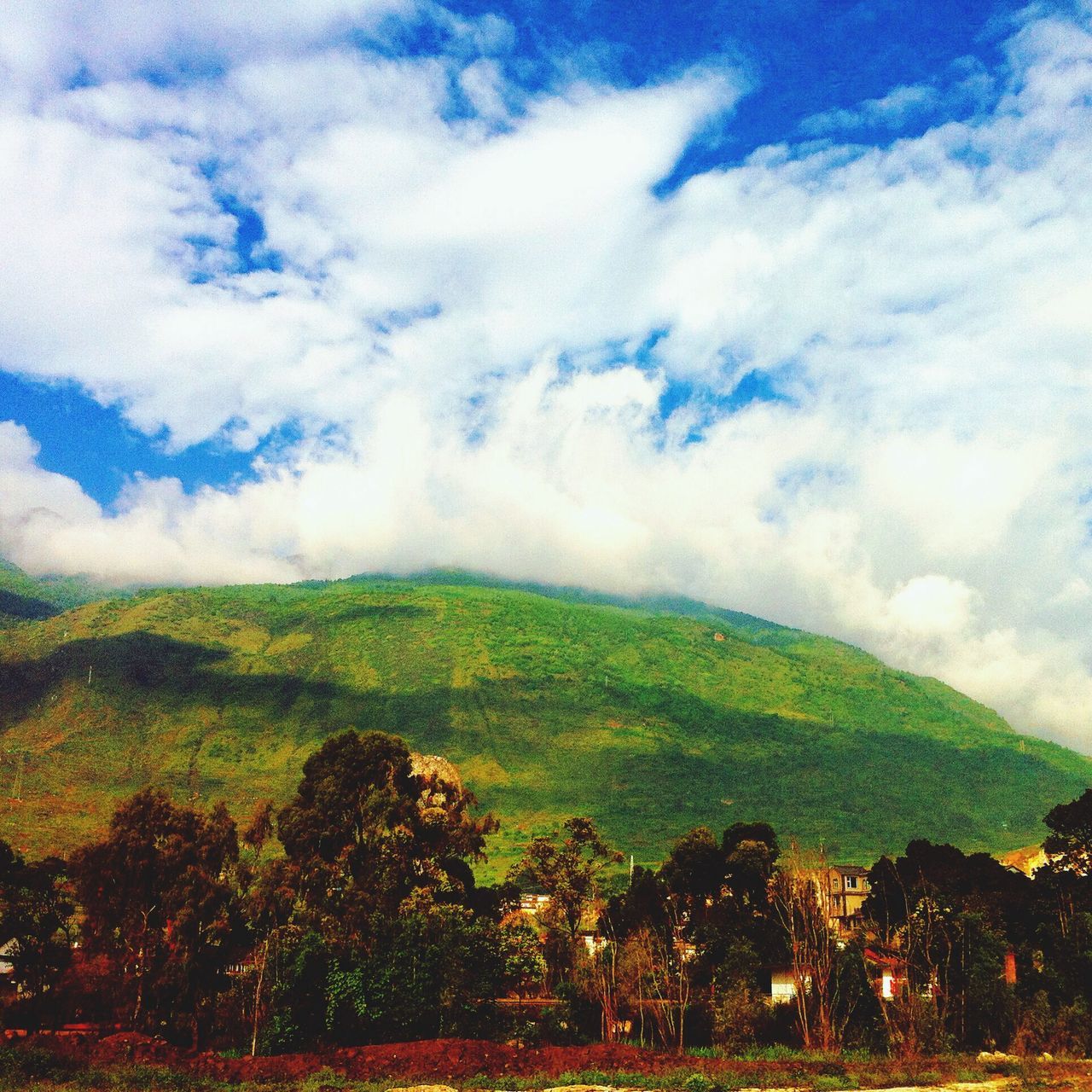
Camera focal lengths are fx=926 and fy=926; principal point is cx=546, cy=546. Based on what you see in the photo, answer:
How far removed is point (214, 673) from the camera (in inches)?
6964

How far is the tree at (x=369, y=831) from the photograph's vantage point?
3394 cm

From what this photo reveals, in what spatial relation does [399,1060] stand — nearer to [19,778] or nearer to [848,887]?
[848,887]

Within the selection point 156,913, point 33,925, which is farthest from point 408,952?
point 33,925

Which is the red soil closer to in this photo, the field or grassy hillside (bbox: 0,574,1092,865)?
the field

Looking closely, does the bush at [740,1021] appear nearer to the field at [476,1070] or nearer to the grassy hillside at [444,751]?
the field at [476,1070]

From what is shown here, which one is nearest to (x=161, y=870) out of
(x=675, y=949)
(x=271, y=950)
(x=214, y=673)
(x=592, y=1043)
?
(x=271, y=950)

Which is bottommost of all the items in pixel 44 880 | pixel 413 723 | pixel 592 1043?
pixel 592 1043

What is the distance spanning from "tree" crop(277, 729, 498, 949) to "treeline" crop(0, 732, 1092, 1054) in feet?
0.25

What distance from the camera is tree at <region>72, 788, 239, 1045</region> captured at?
30.1m

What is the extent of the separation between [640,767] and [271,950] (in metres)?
141

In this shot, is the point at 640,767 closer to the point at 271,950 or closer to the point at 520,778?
the point at 520,778

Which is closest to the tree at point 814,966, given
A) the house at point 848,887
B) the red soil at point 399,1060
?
the red soil at point 399,1060

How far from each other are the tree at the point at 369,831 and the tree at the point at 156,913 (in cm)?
404

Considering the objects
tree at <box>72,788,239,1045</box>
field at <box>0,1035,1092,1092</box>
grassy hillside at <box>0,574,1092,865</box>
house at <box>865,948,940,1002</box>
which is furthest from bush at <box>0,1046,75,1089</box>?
grassy hillside at <box>0,574,1092,865</box>
